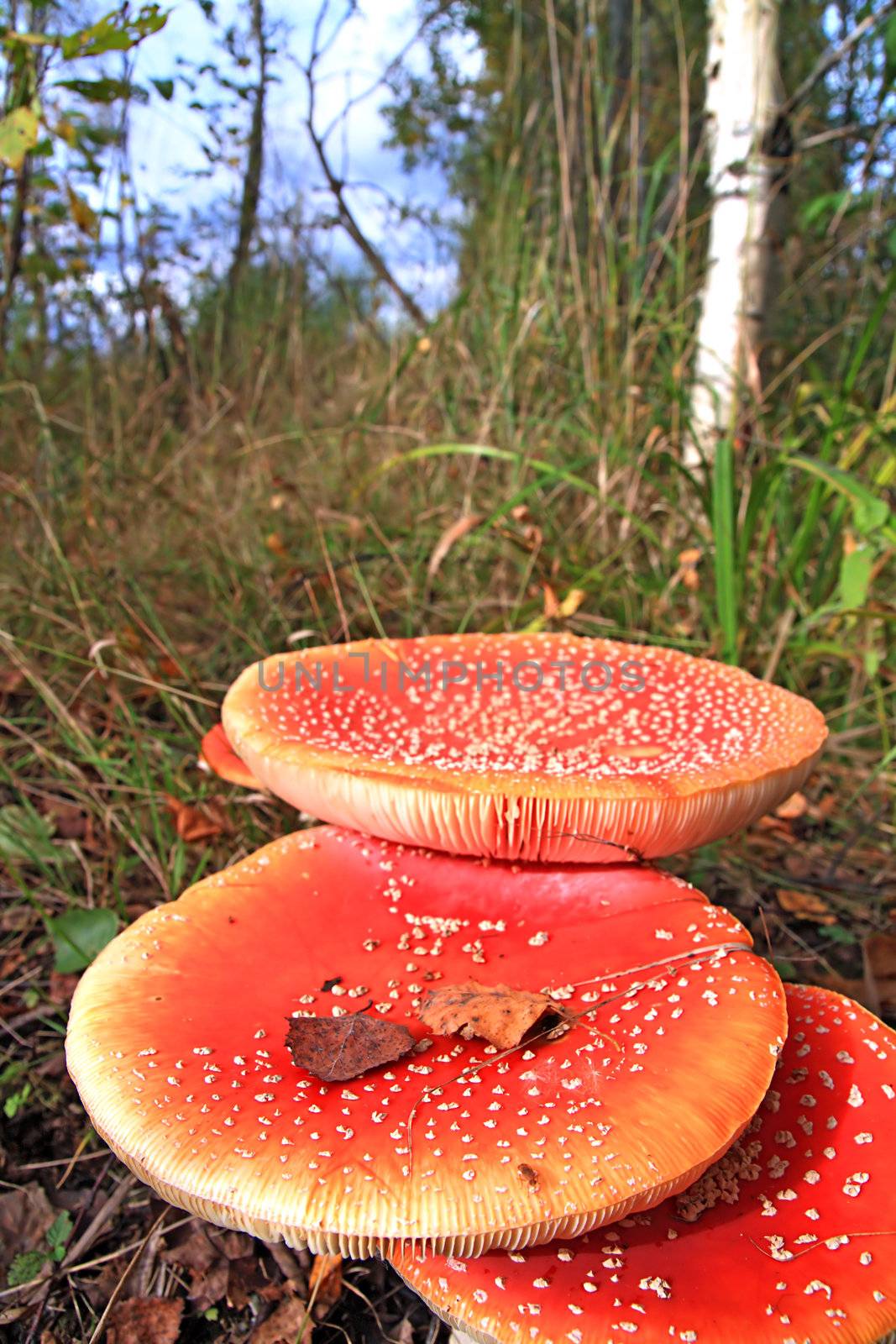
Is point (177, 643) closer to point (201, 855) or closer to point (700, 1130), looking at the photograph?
point (201, 855)

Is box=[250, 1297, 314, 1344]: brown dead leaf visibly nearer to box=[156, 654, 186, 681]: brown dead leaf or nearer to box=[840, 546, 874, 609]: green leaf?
box=[156, 654, 186, 681]: brown dead leaf

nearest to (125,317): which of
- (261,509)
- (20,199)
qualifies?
(20,199)

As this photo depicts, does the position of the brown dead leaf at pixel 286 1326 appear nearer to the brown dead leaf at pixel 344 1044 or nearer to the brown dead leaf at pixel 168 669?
the brown dead leaf at pixel 344 1044

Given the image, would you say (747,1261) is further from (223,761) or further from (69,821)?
(69,821)

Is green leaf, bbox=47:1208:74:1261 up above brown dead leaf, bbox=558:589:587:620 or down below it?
below

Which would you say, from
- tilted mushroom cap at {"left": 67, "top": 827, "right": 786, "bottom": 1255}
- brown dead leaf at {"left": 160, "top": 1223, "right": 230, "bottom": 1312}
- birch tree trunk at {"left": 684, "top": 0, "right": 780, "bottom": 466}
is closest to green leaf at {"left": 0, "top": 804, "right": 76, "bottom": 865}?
tilted mushroom cap at {"left": 67, "top": 827, "right": 786, "bottom": 1255}
